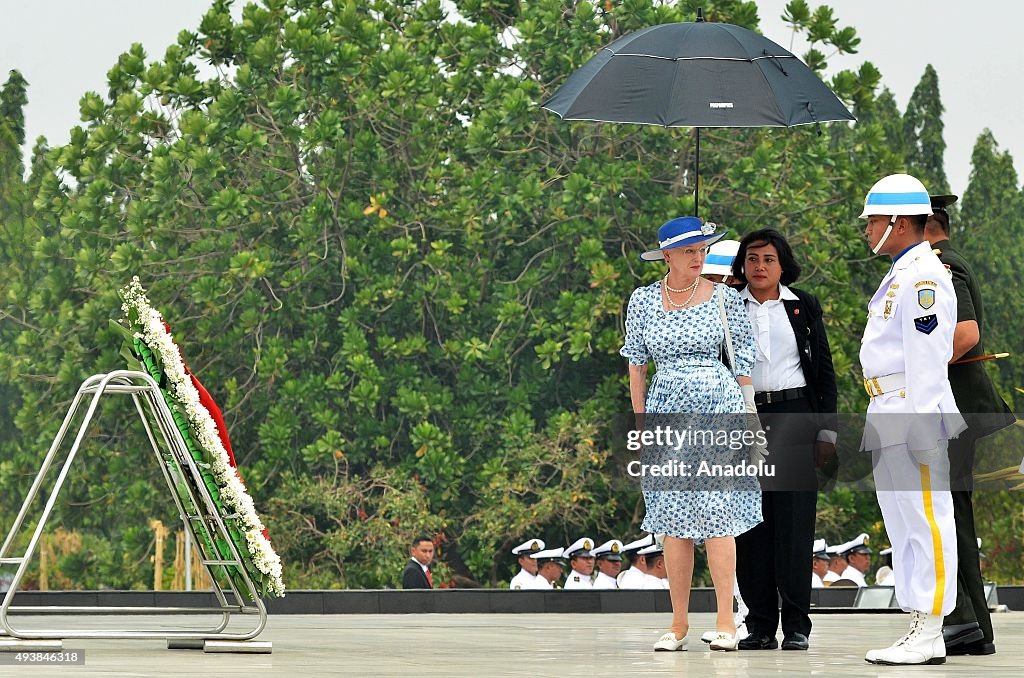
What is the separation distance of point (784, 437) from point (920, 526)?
1.03 metres

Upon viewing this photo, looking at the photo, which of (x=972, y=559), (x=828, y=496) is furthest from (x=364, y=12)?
(x=972, y=559)

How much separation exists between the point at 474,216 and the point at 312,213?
1.55 m

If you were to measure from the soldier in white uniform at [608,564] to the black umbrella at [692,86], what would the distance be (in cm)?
650

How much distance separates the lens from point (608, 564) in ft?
47.3

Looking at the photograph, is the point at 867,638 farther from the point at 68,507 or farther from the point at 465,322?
the point at 68,507

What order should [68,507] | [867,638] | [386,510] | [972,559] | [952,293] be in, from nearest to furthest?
[952,293] < [972,559] < [867,638] < [386,510] < [68,507]

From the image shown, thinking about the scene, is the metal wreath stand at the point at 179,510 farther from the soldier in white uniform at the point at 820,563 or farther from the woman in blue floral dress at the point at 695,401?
the soldier in white uniform at the point at 820,563

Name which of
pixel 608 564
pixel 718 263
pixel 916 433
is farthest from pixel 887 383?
pixel 608 564

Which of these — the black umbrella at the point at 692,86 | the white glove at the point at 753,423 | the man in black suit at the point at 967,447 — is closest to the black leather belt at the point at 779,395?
the white glove at the point at 753,423

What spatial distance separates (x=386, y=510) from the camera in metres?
15.8

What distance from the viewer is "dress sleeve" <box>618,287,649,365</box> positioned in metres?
7.05

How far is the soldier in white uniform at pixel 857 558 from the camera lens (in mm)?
14984

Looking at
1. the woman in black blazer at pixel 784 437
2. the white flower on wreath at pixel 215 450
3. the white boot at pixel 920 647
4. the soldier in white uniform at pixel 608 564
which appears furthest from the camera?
the soldier in white uniform at pixel 608 564

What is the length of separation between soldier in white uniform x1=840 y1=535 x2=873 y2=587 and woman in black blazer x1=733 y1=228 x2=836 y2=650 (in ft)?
26.3
